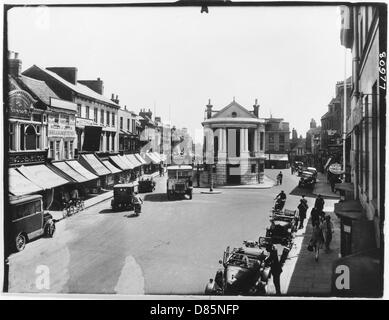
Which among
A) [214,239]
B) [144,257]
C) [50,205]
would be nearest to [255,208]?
[214,239]

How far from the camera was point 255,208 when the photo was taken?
15.6 m

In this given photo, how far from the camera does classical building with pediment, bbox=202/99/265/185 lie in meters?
15.9

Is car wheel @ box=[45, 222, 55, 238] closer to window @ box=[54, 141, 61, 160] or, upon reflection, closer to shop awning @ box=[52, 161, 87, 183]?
shop awning @ box=[52, 161, 87, 183]

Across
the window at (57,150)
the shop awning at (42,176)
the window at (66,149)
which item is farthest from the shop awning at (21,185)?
the window at (66,149)

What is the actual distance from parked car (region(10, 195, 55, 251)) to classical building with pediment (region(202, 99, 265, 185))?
7.76 meters

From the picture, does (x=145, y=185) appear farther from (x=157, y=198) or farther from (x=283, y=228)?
(x=283, y=228)

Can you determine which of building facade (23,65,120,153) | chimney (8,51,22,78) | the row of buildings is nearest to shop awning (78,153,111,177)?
the row of buildings

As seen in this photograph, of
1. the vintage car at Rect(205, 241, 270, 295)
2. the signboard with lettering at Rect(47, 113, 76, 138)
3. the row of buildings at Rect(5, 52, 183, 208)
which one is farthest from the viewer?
the signboard with lettering at Rect(47, 113, 76, 138)

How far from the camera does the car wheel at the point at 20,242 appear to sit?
1167 cm

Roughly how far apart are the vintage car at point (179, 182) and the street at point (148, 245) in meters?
2.16

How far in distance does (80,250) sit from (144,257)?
255cm

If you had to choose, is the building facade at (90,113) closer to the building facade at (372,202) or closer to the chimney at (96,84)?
the chimney at (96,84)
